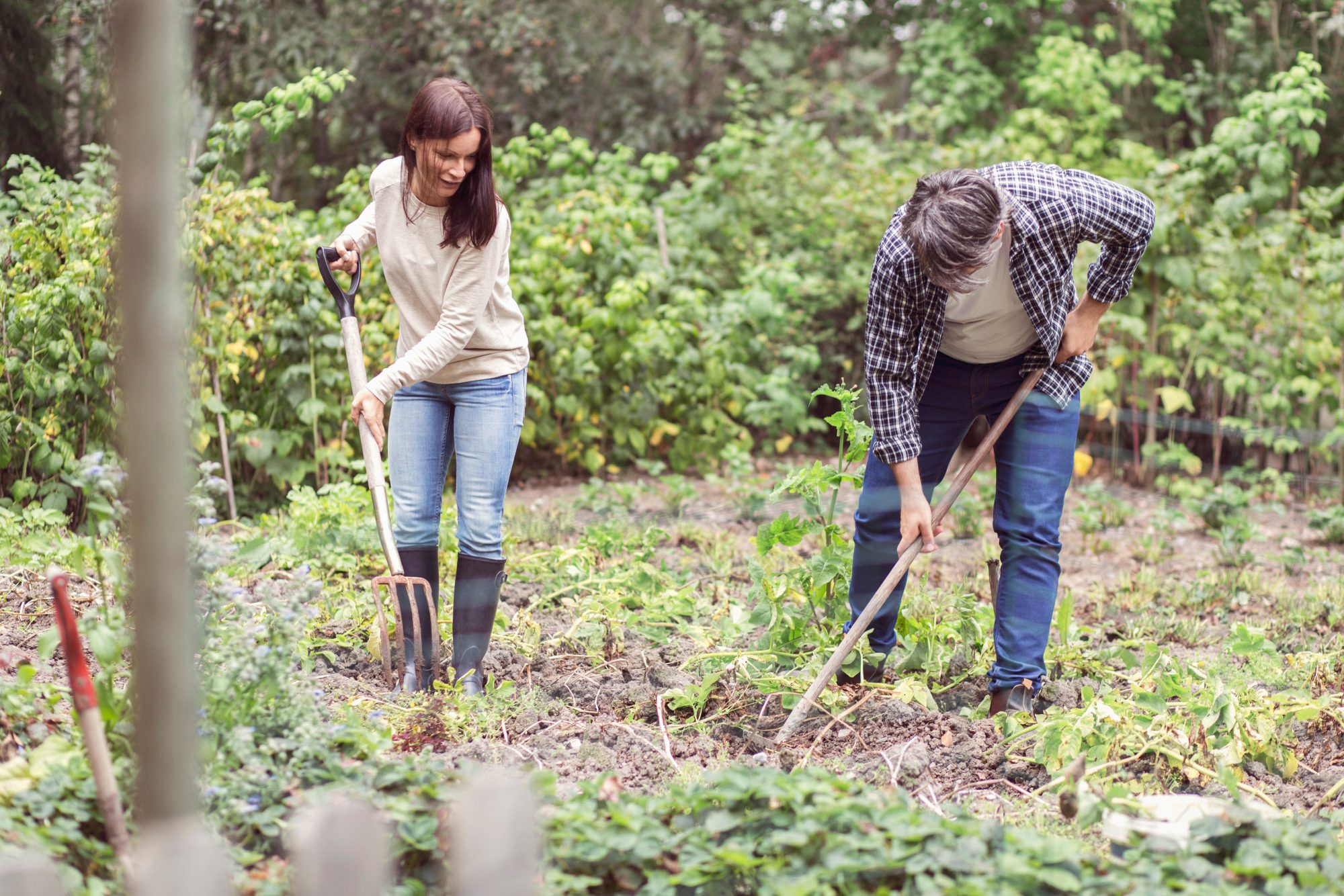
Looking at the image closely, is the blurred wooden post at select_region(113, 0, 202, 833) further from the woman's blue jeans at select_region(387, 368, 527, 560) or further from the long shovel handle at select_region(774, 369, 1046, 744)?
the long shovel handle at select_region(774, 369, 1046, 744)

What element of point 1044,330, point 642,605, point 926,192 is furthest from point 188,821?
point 642,605

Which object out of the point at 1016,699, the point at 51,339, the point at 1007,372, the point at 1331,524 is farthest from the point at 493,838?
the point at 1331,524

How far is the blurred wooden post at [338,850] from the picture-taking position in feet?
4.45

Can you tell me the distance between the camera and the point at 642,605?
12.3 ft

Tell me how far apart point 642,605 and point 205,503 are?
1888 millimetres

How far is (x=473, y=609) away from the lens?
2.97m

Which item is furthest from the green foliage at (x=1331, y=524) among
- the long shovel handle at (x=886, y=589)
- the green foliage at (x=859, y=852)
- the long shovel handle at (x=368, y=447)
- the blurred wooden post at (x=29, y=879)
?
the blurred wooden post at (x=29, y=879)

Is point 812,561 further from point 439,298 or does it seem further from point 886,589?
point 439,298

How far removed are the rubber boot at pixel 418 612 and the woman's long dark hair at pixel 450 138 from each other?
826 millimetres

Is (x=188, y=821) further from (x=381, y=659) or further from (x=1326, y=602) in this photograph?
(x=1326, y=602)

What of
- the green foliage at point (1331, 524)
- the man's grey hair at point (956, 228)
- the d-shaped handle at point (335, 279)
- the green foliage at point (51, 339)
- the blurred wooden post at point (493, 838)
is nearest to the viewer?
the blurred wooden post at point (493, 838)

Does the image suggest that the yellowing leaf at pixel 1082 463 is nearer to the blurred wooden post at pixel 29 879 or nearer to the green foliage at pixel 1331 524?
the green foliage at pixel 1331 524

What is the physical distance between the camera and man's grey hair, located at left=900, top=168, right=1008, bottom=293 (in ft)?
7.74

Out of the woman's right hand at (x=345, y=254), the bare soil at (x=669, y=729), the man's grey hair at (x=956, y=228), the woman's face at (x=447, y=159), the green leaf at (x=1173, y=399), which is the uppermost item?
the woman's face at (x=447, y=159)
